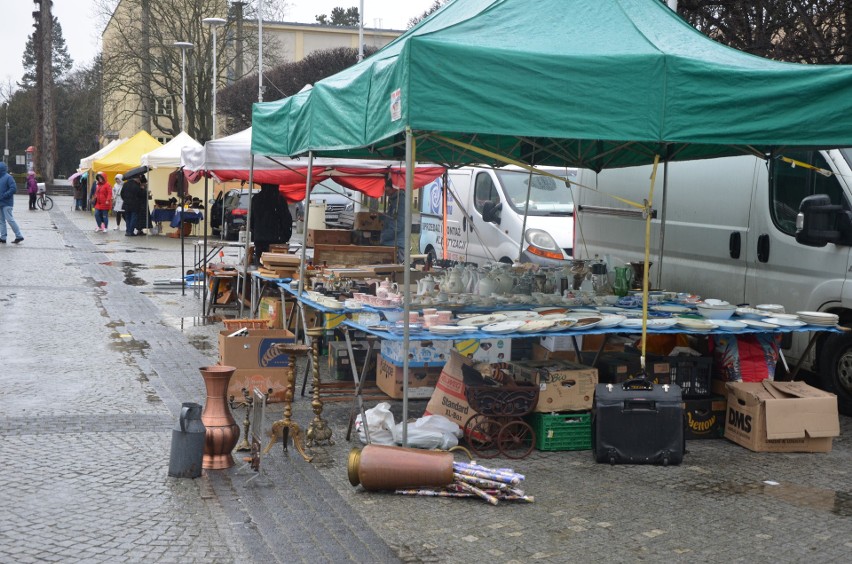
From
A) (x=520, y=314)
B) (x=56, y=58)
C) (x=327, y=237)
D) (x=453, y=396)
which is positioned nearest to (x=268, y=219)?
(x=327, y=237)

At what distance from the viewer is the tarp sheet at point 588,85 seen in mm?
6508

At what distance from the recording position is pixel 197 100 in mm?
49656

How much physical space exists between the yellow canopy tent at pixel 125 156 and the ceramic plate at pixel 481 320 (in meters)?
31.7

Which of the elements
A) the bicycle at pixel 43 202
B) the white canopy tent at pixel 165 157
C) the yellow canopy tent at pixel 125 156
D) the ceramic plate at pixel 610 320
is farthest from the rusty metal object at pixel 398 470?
the bicycle at pixel 43 202

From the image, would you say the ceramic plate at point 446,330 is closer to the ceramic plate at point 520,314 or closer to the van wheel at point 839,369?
the ceramic plate at point 520,314

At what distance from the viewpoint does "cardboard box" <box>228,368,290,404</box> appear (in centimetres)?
843

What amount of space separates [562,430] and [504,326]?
0.91m

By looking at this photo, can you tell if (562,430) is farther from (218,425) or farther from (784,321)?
(218,425)

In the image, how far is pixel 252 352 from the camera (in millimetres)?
8461

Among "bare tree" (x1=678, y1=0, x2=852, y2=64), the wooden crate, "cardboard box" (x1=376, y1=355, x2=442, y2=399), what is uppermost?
"bare tree" (x1=678, y1=0, x2=852, y2=64)

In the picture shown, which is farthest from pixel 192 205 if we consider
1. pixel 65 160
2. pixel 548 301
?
pixel 65 160

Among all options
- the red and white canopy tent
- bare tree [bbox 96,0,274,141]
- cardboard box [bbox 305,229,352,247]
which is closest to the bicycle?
bare tree [bbox 96,0,274,141]

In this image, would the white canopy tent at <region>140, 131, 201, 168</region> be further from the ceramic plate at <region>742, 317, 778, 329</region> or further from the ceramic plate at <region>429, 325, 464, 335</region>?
the ceramic plate at <region>742, 317, 778, 329</region>

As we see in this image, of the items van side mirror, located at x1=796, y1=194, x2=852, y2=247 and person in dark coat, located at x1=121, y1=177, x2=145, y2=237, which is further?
person in dark coat, located at x1=121, y1=177, x2=145, y2=237
